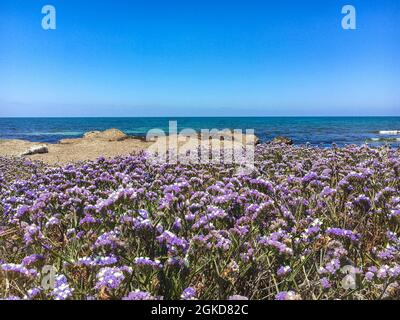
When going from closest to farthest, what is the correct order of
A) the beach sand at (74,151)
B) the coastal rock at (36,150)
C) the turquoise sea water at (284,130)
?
the beach sand at (74,151)
the coastal rock at (36,150)
the turquoise sea water at (284,130)

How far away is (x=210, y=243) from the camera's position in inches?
106

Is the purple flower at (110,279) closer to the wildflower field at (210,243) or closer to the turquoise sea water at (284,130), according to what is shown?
the wildflower field at (210,243)

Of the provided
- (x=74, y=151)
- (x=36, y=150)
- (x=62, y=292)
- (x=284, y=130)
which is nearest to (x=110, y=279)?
(x=62, y=292)

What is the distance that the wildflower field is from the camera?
2338mm

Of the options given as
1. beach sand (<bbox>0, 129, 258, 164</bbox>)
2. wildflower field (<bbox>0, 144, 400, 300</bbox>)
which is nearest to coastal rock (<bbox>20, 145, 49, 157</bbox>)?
beach sand (<bbox>0, 129, 258, 164</bbox>)

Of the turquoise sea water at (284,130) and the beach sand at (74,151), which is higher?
the turquoise sea water at (284,130)

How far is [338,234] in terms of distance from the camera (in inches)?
112

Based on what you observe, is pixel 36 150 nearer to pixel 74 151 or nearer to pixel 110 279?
pixel 74 151

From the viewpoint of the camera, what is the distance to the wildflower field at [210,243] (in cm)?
234

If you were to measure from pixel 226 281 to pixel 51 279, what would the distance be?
1028 millimetres

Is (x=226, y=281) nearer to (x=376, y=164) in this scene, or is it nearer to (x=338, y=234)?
(x=338, y=234)

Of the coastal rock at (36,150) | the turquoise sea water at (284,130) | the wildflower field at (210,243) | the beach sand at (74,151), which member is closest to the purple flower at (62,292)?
the wildflower field at (210,243)

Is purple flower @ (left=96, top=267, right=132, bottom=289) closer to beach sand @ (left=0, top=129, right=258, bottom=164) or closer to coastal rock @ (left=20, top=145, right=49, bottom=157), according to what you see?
beach sand @ (left=0, top=129, right=258, bottom=164)

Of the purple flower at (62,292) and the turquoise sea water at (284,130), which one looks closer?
the purple flower at (62,292)
